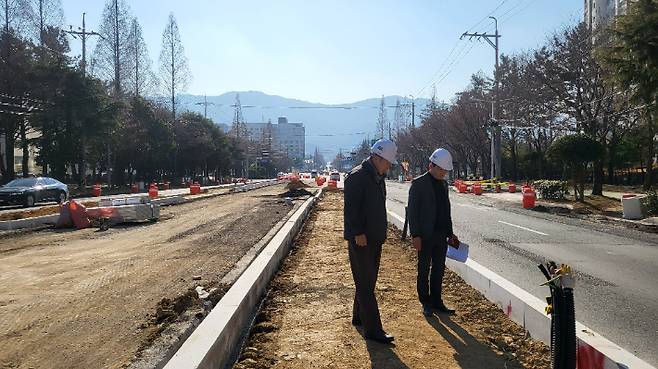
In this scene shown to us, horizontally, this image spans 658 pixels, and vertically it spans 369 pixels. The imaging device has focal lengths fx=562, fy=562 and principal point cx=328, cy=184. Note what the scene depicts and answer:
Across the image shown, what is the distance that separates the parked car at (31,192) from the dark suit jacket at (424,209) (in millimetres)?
23225

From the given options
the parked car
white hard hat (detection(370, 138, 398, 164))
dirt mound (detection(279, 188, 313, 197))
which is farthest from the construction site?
dirt mound (detection(279, 188, 313, 197))

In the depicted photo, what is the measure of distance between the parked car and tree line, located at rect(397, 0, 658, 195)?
76.2 feet

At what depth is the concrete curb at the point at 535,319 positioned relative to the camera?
12.8 feet

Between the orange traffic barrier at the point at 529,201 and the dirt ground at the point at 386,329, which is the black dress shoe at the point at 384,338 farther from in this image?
the orange traffic barrier at the point at 529,201

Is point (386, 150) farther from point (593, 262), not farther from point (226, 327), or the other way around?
point (593, 262)

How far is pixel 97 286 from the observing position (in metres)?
7.27

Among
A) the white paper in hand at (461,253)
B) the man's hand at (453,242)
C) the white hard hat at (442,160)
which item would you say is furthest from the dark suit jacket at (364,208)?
the white paper in hand at (461,253)

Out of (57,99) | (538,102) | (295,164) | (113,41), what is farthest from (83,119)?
(295,164)

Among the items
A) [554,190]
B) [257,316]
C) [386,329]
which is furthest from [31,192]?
[554,190]

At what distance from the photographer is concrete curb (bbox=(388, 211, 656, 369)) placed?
3891mm

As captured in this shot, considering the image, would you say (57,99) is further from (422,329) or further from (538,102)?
(422,329)

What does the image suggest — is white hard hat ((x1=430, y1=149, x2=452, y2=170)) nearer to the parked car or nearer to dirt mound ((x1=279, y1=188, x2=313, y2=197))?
the parked car

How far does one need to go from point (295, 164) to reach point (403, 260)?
186 meters

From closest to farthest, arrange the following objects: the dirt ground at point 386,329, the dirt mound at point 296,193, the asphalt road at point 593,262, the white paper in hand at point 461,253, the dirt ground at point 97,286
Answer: the dirt ground at point 386,329 → the dirt ground at point 97,286 → the asphalt road at point 593,262 → the white paper in hand at point 461,253 → the dirt mound at point 296,193
